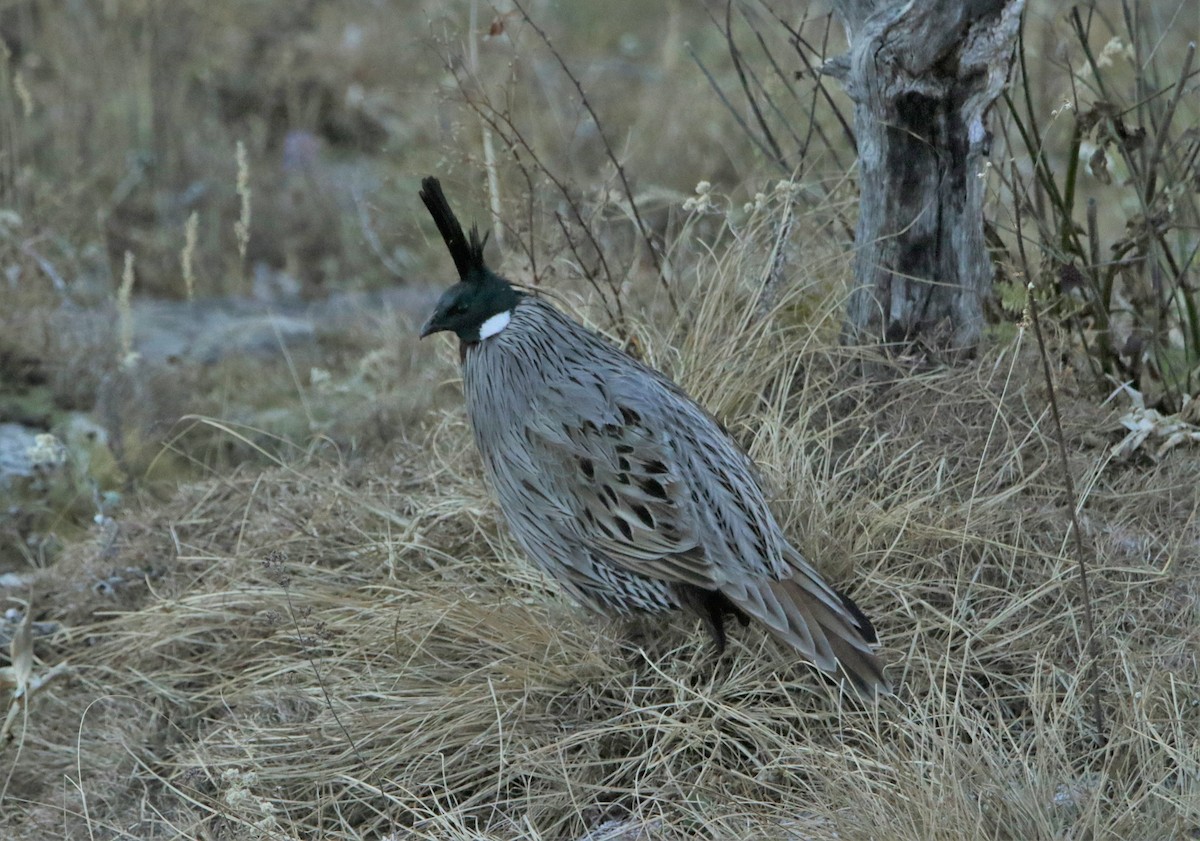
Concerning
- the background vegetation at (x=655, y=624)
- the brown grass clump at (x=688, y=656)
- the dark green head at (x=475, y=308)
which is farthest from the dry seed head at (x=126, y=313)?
the dark green head at (x=475, y=308)

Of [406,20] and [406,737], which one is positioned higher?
[406,20]

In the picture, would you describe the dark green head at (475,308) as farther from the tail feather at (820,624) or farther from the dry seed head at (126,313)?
the dry seed head at (126,313)

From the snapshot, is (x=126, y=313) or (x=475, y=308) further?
(x=126, y=313)

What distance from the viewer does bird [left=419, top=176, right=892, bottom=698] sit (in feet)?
10.9

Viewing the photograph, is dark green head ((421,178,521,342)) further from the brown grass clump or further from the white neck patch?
the brown grass clump

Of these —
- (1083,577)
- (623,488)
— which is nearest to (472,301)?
(623,488)

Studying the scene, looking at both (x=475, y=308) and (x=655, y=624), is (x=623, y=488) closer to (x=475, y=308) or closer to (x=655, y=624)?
(x=655, y=624)

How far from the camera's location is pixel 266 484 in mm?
4531

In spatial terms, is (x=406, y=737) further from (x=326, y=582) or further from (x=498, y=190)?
(x=498, y=190)

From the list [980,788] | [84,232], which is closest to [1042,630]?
[980,788]

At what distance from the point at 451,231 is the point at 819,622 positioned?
1.31 m

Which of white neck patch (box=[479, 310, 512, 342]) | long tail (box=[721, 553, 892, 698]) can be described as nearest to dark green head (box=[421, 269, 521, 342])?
white neck patch (box=[479, 310, 512, 342])

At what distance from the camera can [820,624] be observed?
10.8 feet

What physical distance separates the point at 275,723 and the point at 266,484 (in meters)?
1.07
